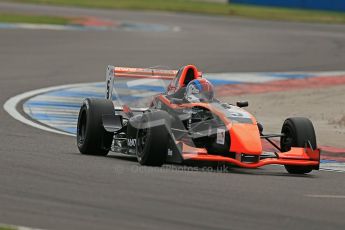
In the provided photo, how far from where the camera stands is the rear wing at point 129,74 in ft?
45.7

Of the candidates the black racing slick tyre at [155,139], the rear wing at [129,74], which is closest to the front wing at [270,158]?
the black racing slick tyre at [155,139]

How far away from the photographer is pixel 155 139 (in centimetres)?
1152

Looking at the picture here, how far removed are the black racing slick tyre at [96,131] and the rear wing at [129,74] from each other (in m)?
0.87

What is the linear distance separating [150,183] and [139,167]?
49.0 inches
